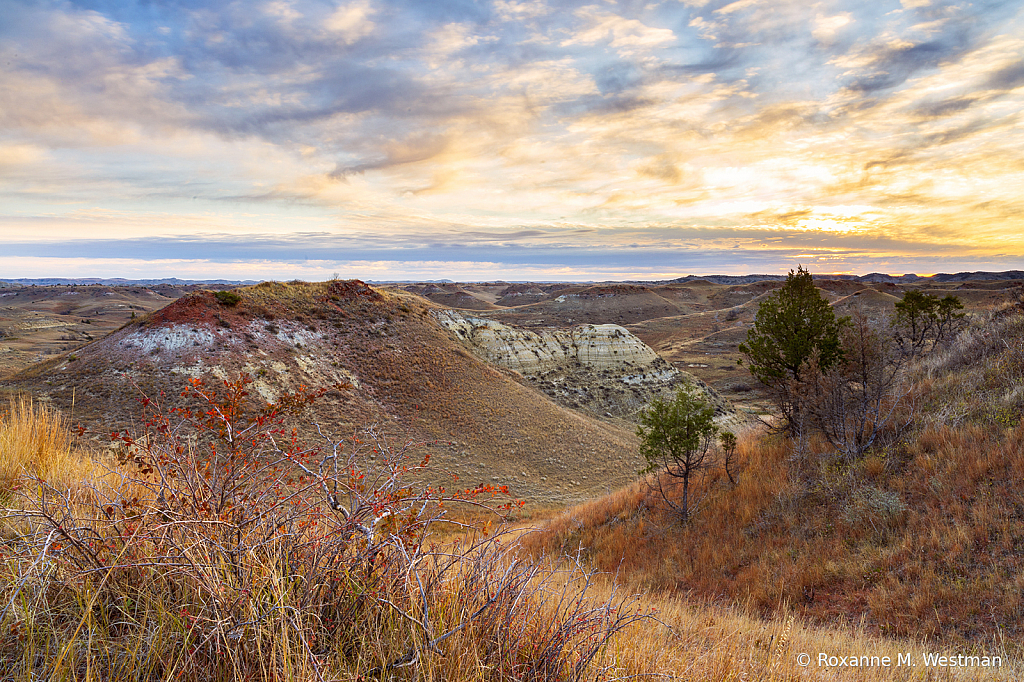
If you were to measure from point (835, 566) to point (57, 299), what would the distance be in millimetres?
178459

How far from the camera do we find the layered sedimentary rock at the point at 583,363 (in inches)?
1405

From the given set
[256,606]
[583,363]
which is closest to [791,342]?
[256,606]

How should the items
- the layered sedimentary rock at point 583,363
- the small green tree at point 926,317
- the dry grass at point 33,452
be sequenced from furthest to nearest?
the layered sedimentary rock at point 583,363 → the small green tree at point 926,317 → the dry grass at point 33,452

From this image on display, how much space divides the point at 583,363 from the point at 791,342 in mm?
24072

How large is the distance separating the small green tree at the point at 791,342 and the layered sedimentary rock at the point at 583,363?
1949 cm

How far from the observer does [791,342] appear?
14.8 m

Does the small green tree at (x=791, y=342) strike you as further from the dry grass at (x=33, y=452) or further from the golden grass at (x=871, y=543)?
the dry grass at (x=33, y=452)

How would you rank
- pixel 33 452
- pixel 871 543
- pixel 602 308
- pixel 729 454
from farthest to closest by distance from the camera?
pixel 602 308, pixel 729 454, pixel 871 543, pixel 33 452

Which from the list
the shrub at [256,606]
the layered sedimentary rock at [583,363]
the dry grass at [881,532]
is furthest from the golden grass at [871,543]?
the layered sedimentary rock at [583,363]

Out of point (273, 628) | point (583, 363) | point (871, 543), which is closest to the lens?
point (273, 628)

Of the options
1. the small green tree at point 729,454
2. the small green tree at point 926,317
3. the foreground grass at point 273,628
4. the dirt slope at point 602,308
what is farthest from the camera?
the dirt slope at point 602,308

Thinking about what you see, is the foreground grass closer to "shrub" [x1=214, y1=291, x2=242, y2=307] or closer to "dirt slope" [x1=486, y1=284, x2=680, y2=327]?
"shrub" [x1=214, y1=291, x2=242, y2=307]

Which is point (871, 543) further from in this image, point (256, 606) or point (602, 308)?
point (602, 308)

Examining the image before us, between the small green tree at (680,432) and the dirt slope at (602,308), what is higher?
the dirt slope at (602,308)
